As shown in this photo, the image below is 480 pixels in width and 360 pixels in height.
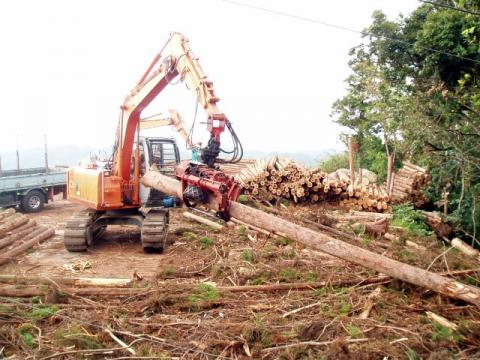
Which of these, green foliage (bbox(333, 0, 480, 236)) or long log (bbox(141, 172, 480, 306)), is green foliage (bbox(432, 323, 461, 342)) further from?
green foliage (bbox(333, 0, 480, 236))

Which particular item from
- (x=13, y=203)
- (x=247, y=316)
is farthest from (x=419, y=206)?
(x=13, y=203)

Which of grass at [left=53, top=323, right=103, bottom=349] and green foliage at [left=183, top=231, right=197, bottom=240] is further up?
grass at [left=53, top=323, right=103, bottom=349]

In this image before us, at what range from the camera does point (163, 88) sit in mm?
9258

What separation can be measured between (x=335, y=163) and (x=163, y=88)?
16321 millimetres

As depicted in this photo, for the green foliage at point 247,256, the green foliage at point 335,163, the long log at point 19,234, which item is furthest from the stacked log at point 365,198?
the green foliage at point 335,163

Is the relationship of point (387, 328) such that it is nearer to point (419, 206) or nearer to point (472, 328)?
point (472, 328)

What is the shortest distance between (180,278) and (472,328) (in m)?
4.23

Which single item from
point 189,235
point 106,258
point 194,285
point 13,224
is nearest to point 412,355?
point 194,285

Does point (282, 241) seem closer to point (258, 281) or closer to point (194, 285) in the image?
point (258, 281)

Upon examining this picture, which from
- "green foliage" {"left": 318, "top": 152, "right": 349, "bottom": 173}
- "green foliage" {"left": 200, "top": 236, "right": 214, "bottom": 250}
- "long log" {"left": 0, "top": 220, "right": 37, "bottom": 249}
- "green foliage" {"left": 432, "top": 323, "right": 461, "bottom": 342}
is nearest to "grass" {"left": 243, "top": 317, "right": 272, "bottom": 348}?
"green foliage" {"left": 432, "top": 323, "right": 461, "bottom": 342}

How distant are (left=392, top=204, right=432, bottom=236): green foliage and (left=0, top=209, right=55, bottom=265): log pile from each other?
8677mm

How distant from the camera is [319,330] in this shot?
4906 mm

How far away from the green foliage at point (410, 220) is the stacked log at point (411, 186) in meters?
1.05

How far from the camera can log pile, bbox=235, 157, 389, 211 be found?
1320 cm
